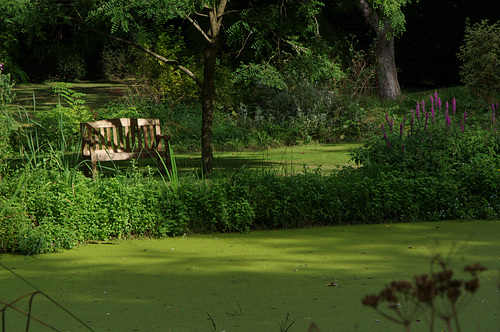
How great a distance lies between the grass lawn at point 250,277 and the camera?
10.4ft

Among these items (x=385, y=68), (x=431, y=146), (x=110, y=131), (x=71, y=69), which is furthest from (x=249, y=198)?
(x=71, y=69)

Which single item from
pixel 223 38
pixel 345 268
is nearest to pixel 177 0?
pixel 345 268

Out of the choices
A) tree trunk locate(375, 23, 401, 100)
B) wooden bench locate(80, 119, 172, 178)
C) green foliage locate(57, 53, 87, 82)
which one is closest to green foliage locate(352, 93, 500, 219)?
wooden bench locate(80, 119, 172, 178)

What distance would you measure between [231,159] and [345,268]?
5.08 meters

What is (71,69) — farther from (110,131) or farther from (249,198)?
(249,198)

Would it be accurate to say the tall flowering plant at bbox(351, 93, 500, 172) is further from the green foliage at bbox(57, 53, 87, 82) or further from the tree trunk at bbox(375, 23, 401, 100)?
the green foliage at bbox(57, 53, 87, 82)

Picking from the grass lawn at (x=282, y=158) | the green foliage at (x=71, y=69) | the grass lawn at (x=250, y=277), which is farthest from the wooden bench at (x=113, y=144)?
the green foliage at (x=71, y=69)

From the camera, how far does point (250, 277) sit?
157 inches

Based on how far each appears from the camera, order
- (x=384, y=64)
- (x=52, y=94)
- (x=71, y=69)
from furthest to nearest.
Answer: (x=71, y=69)
(x=52, y=94)
(x=384, y=64)

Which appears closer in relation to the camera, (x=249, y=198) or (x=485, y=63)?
(x=249, y=198)

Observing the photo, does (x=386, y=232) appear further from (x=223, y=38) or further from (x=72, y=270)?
(x=223, y=38)

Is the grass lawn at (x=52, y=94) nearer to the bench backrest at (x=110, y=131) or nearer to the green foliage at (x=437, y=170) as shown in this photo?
the bench backrest at (x=110, y=131)

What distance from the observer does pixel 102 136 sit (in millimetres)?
7422

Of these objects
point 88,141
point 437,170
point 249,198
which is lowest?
point 249,198
